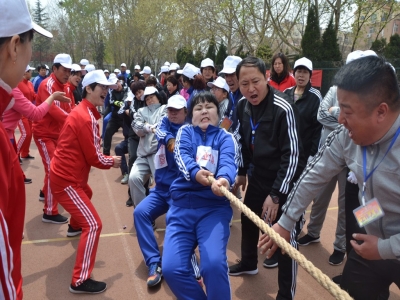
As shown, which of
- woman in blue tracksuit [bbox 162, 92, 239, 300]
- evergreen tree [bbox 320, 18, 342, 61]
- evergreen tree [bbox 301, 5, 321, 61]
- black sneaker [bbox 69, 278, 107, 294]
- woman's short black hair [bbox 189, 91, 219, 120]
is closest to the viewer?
woman in blue tracksuit [bbox 162, 92, 239, 300]

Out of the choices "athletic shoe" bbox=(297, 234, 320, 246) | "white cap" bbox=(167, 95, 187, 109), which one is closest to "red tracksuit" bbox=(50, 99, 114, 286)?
"white cap" bbox=(167, 95, 187, 109)

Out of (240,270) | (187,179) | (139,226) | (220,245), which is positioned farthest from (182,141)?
(240,270)

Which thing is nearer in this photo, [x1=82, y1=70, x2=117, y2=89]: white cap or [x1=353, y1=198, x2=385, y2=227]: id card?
[x1=353, y1=198, x2=385, y2=227]: id card

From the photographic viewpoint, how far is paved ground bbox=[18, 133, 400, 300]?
3213mm

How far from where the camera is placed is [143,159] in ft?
15.4

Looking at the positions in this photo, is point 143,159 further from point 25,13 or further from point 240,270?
point 25,13

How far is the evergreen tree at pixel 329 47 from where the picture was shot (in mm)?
14016

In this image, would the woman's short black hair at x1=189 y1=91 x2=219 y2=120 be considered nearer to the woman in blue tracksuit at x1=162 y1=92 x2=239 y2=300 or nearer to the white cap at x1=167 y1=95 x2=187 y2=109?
the woman in blue tracksuit at x1=162 y1=92 x2=239 y2=300

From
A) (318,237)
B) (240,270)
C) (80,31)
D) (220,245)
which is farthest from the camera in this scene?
(80,31)

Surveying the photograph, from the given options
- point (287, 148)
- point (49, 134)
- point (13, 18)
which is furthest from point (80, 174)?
point (13, 18)

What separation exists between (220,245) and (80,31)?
131 ft

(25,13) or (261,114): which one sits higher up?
(25,13)

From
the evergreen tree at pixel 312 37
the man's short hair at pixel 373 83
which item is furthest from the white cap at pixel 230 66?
the evergreen tree at pixel 312 37

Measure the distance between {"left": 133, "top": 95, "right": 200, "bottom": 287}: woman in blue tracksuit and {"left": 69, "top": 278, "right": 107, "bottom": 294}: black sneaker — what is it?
458 mm
